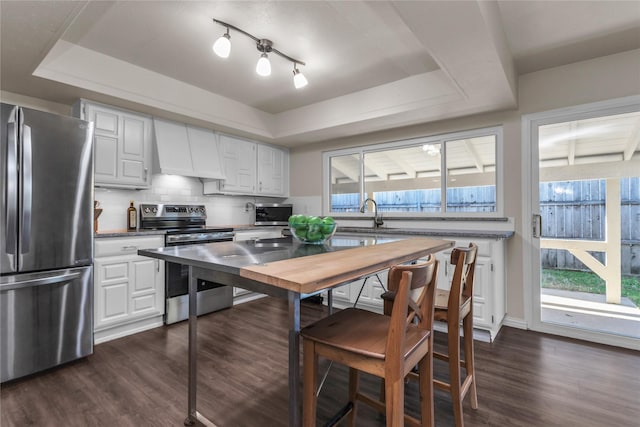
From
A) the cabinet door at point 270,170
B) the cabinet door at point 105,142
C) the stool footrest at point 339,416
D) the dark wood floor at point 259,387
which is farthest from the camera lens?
the cabinet door at point 270,170

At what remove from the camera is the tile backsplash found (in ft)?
10.5

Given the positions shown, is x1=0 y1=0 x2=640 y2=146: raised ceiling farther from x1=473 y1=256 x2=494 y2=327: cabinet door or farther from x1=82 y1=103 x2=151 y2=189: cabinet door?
x1=473 y1=256 x2=494 y2=327: cabinet door

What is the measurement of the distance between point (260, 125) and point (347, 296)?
7.93ft

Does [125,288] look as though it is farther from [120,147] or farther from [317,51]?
[317,51]

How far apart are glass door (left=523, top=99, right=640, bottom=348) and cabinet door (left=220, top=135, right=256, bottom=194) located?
3.22 m

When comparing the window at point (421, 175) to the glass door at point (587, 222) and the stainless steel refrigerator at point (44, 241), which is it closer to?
the glass door at point (587, 222)

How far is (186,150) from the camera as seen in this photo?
3.54 metres

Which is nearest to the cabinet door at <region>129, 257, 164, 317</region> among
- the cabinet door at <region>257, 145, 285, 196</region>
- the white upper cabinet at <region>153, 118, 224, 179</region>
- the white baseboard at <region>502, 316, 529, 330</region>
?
the white upper cabinet at <region>153, 118, 224, 179</region>

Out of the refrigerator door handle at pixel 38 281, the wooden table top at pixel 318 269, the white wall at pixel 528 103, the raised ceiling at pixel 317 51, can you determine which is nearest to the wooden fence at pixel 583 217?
the white wall at pixel 528 103

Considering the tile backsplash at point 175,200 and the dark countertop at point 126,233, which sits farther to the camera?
the tile backsplash at point 175,200

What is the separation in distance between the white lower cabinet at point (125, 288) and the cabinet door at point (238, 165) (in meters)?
1.26

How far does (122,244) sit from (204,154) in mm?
1420

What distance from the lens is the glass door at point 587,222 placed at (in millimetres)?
2619

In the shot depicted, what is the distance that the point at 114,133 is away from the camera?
2.99 m
